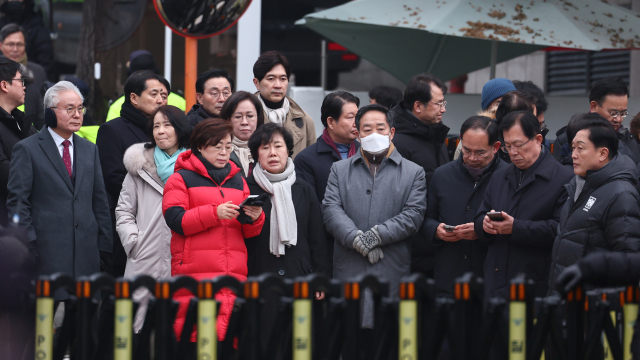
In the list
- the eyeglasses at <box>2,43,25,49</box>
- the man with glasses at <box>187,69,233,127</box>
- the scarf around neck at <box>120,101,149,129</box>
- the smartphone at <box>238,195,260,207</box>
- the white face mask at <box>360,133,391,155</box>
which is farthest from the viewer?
the eyeglasses at <box>2,43,25,49</box>

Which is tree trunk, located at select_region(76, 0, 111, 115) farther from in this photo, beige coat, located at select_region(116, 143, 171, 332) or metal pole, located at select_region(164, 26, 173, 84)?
beige coat, located at select_region(116, 143, 171, 332)

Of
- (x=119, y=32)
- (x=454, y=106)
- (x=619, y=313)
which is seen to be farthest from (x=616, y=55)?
(x=619, y=313)

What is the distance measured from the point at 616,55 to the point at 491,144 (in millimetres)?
7807

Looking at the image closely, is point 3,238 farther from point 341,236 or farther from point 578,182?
point 578,182

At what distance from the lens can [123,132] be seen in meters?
5.67

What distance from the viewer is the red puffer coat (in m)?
4.59

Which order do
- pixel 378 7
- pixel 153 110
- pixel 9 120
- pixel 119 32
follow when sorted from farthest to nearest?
pixel 119 32, pixel 378 7, pixel 153 110, pixel 9 120

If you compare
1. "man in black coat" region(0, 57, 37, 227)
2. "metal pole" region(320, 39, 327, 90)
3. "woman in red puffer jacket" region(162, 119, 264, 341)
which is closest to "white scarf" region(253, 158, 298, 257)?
"woman in red puffer jacket" region(162, 119, 264, 341)

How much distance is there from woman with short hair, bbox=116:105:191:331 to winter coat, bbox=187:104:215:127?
0.63 m

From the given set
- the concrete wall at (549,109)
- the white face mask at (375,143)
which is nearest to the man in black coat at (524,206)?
the white face mask at (375,143)

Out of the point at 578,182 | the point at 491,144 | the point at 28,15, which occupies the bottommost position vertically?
the point at 578,182

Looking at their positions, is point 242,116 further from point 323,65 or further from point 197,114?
point 323,65

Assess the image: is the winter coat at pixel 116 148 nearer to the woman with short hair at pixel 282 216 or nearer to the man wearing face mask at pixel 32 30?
the woman with short hair at pixel 282 216

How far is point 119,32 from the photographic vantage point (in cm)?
1019
